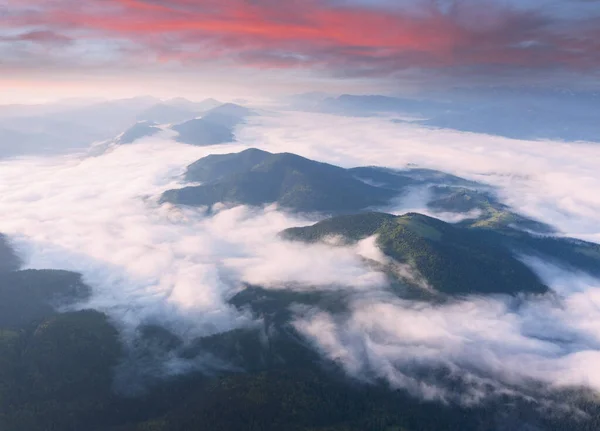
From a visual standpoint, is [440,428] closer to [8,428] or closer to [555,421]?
[555,421]

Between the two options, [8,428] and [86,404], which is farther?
[86,404]

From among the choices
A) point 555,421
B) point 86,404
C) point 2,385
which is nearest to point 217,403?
point 86,404

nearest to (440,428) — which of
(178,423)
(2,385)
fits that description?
(178,423)

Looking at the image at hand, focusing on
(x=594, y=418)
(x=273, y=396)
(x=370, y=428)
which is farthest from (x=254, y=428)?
(x=594, y=418)

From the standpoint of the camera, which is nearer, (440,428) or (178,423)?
(178,423)

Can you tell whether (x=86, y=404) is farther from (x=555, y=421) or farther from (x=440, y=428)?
(x=555, y=421)

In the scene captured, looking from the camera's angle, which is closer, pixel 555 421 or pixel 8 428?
pixel 8 428

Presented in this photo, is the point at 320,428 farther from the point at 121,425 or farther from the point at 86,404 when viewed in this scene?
the point at 86,404
